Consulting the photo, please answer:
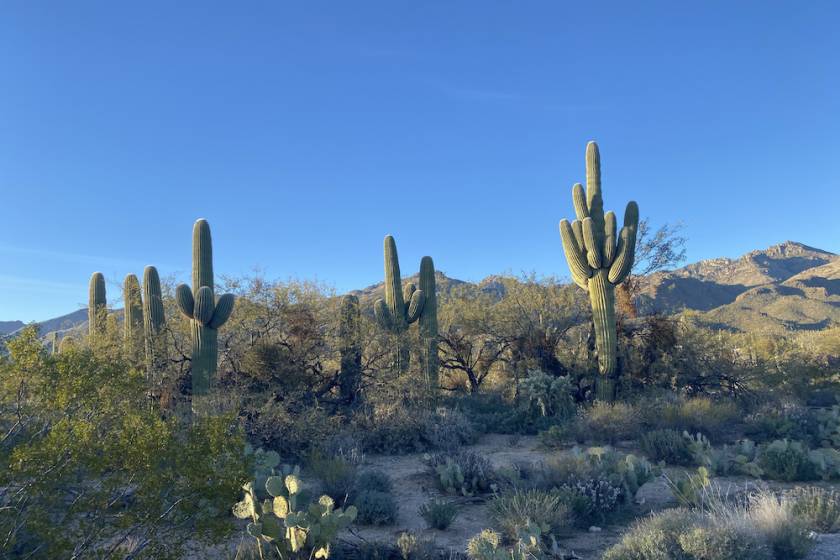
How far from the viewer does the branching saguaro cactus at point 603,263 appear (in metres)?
14.3

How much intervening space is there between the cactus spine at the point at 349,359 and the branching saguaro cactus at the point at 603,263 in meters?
5.87

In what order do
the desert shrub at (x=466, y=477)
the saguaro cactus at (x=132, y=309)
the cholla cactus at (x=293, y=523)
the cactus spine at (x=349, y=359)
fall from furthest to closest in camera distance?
the saguaro cactus at (x=132, y=309), the cactus spine at (x=349, y=359), the desert shrub at (x=466, y=477), the cholla cactus at (x=293, y=523)

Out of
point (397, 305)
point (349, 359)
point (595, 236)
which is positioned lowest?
point (349, 359)

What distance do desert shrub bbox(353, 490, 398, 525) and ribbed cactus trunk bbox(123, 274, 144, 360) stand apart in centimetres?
884

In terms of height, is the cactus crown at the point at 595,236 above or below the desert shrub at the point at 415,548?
above

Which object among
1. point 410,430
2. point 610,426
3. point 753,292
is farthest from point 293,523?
point 753,292

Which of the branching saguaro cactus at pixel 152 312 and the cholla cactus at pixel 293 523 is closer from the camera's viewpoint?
the cholla cactus at pixel 293 523

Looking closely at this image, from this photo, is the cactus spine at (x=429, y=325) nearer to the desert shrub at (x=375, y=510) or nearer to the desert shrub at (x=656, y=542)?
the desert shrub at (x=375, y=510)

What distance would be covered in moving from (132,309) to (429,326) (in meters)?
7.87

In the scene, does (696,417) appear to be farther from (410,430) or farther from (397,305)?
Answer: (397,305)

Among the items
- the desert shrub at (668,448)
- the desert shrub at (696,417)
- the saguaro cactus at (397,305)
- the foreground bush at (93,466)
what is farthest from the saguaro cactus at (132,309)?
the desert shrub at (696,417)

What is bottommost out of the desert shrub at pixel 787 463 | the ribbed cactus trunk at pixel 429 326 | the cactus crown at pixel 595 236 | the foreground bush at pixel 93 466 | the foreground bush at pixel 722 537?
the desert shrub at pixel 787 463

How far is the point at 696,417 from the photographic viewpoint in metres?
11.4

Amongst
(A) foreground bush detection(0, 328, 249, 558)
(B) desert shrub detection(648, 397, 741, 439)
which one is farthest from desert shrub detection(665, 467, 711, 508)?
(A) foreground bush detection(0, 328, 249, 558)
